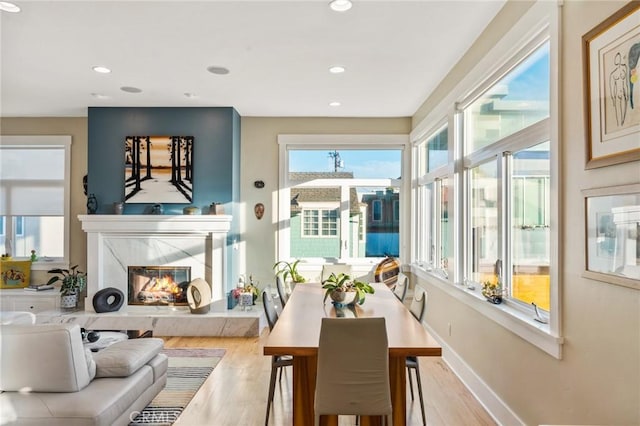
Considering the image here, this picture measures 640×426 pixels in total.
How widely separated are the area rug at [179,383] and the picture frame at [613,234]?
2.81 metres

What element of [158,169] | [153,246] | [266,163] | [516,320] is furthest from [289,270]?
[516,320]

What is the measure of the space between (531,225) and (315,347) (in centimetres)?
161

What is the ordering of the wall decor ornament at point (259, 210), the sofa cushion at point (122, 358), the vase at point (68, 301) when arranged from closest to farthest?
1. the sofa cushion at point (122, 358)
2. the vase at point (68, 301)
3. the wall decor ornament at point (259, 210)

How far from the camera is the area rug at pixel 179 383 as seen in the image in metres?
2.91

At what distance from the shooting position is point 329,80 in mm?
4297

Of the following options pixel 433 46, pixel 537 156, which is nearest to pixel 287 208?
→ pixel 433 46

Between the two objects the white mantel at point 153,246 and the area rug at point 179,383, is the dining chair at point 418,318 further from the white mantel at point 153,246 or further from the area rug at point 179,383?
the white mantel at point 153,246

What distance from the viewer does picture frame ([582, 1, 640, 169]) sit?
1559mm

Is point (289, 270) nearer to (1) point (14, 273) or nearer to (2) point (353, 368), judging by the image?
(2) point (353, 368)

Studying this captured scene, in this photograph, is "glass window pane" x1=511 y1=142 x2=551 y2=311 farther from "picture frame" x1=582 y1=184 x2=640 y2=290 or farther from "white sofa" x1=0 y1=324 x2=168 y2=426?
"white sofa" x1=0 y1=324 x2=168 y2=426

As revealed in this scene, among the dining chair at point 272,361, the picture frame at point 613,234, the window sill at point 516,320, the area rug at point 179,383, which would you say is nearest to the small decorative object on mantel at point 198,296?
the area rug at point 179,383

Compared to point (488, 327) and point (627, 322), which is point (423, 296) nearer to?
point (488, 327)

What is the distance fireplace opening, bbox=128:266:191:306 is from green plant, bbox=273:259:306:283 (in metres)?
1.26

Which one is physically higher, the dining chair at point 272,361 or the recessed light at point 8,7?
the recessed light at point 8,7
